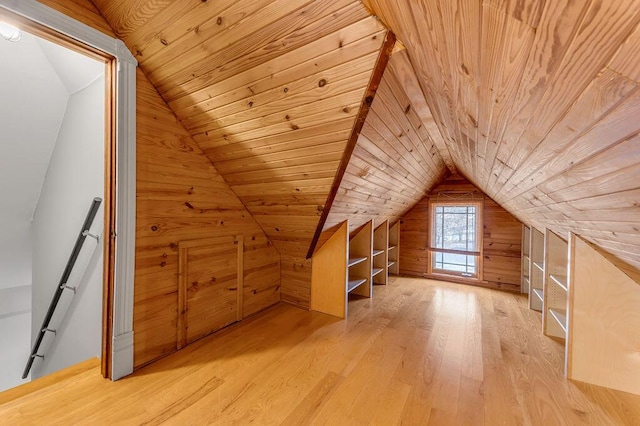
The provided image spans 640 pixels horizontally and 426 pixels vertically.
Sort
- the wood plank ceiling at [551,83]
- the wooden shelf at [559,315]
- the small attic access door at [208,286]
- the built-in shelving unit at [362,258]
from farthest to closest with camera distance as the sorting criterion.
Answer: the built-in shelving unit at [362,258]
the wooden shelf at [559,315]
the small attic access door at [208,286]
the wood plank ceiling at [551,83]

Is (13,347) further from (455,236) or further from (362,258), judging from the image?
(455,236)

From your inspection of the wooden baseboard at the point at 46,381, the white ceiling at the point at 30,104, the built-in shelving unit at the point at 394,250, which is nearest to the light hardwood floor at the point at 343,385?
the wooden baseboard at the point at 46,381

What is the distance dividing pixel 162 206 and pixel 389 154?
1.76 meters

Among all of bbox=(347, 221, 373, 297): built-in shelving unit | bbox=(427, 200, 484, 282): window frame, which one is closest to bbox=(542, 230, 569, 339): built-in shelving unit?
bbox=(427, 200, 484, 282): window frame

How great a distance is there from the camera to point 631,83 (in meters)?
0.44

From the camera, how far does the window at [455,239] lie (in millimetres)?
4098

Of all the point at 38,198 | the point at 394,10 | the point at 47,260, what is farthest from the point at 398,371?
the point at 38,198

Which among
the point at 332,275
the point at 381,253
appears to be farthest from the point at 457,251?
the point at 332,275

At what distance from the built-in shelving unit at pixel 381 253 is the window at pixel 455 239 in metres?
0.98

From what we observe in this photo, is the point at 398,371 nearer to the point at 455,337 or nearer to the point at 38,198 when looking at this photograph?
the point at 455,337

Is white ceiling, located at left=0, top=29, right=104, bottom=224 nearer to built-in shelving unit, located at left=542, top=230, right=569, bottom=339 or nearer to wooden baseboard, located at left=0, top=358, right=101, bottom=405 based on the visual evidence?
wooden baseboard, located at left=0, top=358, right=101, bottom=405

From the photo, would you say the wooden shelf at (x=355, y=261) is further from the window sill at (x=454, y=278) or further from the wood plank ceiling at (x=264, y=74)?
the window sill at (x=454, y=278)

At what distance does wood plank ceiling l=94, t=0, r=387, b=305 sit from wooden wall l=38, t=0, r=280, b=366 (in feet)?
0.34

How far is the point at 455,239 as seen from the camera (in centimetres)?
427
